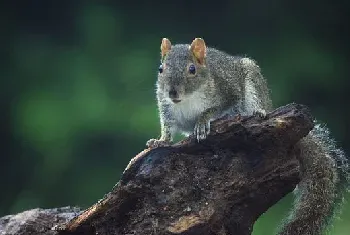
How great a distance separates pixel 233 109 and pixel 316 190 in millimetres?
495

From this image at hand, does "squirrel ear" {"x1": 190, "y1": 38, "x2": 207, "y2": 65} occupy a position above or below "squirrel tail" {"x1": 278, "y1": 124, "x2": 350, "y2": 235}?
above

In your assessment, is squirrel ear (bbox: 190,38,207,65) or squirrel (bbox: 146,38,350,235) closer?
squirrel (bbox: 146,38,350,235)

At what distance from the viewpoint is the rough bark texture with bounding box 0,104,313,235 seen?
229cm

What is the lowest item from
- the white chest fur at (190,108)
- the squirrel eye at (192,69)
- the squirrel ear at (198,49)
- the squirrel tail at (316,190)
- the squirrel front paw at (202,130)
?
the squirrel tail at (316,190)

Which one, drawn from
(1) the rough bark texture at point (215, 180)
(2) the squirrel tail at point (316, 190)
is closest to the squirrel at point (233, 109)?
(2) the squirrel tail at point (316, 190)

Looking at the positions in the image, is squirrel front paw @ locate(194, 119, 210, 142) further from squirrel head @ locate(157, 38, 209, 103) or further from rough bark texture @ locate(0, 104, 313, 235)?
squirrel head @ locate(157, 38, 209, 103)

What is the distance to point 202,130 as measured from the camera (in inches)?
97.7

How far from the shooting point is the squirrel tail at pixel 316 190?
8.59 ft

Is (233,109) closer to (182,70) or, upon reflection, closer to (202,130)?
(182,70)

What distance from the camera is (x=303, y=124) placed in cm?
234

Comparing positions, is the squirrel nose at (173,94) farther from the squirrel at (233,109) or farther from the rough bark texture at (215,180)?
the rough bark texture at (215,180)

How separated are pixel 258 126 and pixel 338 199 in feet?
1.94

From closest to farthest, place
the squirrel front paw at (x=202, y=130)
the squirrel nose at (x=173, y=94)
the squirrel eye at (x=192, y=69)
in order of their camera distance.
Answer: the squirrel front paw at (x=202, y=130)
the squirrel nose at (x=173, y=94)
the squirrel eye at (x=192, y=69)

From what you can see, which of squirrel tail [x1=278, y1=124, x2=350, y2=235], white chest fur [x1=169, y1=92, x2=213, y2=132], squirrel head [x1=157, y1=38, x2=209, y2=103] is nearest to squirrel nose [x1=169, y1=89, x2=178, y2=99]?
squirrel head [x1=157, y1=38, x2=209, y2=103]
